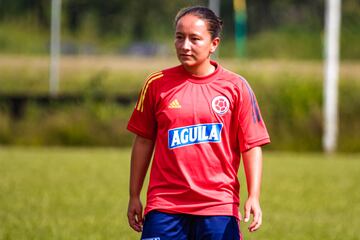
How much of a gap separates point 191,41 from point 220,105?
348mm

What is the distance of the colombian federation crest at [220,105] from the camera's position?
5.35 m

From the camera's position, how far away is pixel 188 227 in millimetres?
5312

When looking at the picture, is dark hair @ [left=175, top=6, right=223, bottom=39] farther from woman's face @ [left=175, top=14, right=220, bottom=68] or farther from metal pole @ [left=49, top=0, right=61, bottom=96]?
metal pole @ [left=49, top=0, right=61, bottom=96]

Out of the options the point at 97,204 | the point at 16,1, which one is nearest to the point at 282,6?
the point at 16,1

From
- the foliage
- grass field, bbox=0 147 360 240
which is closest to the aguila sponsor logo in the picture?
grass field, bbox=0 147 360 240

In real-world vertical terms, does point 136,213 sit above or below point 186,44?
below

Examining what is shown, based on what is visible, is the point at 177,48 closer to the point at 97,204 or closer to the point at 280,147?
the point at 97,204

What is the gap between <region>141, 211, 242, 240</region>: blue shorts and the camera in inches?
207

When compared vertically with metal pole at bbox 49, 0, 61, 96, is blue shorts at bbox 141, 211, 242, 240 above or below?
below

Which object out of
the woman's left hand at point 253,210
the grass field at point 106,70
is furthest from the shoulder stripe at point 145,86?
the grass field at point 106,70

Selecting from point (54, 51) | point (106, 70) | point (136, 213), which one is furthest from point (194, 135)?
point (106, 70)

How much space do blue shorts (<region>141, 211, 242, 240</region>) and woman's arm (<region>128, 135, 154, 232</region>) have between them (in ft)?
0.72

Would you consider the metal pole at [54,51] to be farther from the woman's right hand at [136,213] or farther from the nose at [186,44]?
the nose at [186,44]

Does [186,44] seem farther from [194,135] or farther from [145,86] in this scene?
[194,135]
